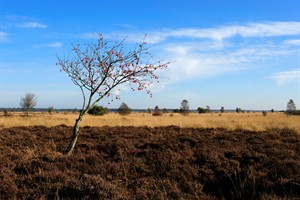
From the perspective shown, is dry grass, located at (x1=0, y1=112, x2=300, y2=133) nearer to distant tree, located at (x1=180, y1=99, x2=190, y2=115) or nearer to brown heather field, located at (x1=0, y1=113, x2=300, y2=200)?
brown heather field, located at (x1=0, y1=113, x2=300, y2=200)

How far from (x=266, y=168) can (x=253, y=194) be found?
1.97m

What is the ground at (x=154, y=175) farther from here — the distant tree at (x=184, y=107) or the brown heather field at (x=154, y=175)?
the distant tree at (x=184, y=107)

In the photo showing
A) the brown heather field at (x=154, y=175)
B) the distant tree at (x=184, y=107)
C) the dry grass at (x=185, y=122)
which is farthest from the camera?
the distant tree at (x=184, y=107)

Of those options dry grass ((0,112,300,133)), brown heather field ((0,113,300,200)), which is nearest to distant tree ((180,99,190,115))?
dry grass ((0,112,300,133))

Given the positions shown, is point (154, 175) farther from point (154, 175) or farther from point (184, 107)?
point (184, 107)

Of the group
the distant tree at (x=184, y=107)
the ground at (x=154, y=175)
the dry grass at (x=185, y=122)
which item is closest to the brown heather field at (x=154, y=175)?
the ground at (x=154, y=175)

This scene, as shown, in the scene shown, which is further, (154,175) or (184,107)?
(184,107)

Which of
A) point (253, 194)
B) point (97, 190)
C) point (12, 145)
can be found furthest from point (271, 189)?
point (12, 145)

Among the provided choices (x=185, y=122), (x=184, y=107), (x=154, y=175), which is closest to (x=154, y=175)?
(x=154, y=175)

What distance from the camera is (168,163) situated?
8695 millimetres

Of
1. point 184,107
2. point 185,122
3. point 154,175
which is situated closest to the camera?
point 154,175

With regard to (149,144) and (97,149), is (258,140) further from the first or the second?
(97,149)

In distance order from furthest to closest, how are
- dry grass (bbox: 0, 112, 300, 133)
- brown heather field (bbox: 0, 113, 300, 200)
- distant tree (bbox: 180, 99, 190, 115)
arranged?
distant tree (bbox: 180, 99, 190, 115)
dry grass (bbox: 0, 112, 300, 133)
brown heather field (bbox: 0, 113, 300, 200)

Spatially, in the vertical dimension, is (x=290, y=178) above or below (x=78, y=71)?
below
